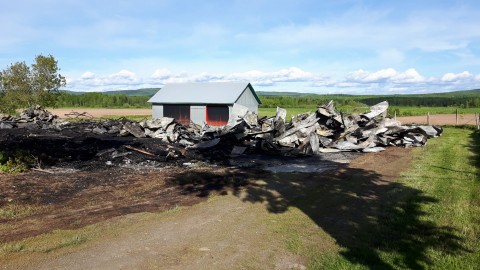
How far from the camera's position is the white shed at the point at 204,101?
34469 millimetres

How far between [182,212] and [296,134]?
33.9 feet

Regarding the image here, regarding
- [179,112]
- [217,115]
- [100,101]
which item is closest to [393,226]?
[217,115]

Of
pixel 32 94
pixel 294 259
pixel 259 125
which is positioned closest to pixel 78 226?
pixel 294 259

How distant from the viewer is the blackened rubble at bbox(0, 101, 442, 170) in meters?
14.3

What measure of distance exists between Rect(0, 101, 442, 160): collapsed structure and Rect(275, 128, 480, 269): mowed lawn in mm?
5943

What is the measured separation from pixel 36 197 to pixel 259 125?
13076 millimetres

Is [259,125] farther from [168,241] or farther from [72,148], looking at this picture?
[168,241]

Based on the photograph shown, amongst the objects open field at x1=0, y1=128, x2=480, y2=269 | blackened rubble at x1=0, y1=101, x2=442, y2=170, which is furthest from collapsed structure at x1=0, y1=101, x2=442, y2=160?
open field at x1=0, y1=128, x2=480, y2=269

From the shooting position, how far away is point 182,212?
285 inches

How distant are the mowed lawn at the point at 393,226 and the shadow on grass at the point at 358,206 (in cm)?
1

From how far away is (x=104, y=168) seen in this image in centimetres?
1205

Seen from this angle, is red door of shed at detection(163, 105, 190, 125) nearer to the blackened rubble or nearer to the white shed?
the white shed

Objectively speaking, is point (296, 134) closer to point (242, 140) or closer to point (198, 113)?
point (242, 140)

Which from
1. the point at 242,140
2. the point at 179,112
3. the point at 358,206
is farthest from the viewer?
the point at 179,112
